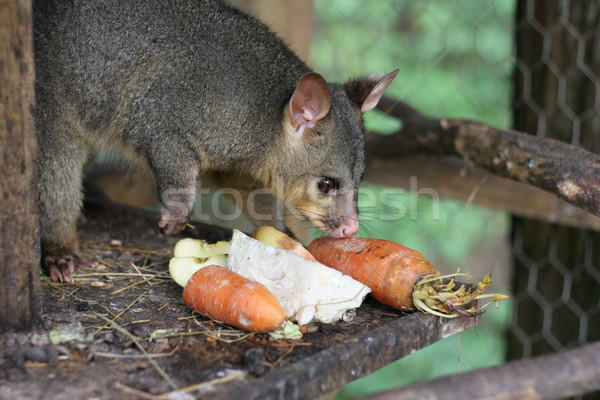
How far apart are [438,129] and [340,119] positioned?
1052 millimetres

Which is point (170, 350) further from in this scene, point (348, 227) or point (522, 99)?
point (522, 99)

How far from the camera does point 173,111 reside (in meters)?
2.54

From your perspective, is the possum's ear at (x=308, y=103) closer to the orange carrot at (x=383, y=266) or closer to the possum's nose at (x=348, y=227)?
the possum's nose at (x=348, y=227)

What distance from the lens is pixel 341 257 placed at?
235 cm

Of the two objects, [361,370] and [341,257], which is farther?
[341,257]

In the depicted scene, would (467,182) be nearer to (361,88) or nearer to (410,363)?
(361,88)

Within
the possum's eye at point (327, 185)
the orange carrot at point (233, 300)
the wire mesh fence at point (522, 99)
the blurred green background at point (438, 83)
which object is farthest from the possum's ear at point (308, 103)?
the blurred green background at point (438, 83)

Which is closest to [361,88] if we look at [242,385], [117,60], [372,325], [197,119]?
[197,119]

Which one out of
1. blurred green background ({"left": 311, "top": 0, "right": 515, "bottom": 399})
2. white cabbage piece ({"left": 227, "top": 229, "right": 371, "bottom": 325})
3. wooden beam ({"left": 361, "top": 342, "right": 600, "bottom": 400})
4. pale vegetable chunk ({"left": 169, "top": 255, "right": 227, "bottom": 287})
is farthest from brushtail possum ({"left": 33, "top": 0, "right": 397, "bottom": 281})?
blurred green background ({"left": 311, "top": 0, "right": 515, "bottom": 399})

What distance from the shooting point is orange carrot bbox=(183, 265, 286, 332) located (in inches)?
71.5

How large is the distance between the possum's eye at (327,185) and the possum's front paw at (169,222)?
0.61 metres

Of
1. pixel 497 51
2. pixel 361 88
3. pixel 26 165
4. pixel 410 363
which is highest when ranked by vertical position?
pixel 497 51

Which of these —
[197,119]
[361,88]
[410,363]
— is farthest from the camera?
[410,363]

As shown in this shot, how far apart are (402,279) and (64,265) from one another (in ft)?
4.42
